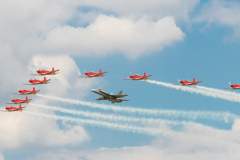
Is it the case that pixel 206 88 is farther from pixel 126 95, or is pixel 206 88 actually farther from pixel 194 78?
pixel 126 95

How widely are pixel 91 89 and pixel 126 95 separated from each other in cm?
1694

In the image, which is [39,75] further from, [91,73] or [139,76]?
[139,76]

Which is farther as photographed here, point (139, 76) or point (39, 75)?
point (39, 75)

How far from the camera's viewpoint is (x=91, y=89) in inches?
6727

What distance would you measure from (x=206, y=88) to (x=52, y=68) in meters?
77.8

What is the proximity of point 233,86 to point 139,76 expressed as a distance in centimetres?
4366

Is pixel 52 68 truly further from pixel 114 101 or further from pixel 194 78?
pixel 194 78

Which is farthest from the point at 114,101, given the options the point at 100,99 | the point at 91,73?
the point at 91,73

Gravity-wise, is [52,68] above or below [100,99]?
above

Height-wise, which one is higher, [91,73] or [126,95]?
[91,73]

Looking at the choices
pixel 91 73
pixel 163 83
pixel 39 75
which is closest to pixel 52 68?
pixel 39 75

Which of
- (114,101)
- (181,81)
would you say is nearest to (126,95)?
(114,101)

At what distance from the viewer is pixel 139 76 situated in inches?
6673

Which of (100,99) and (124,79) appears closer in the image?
(124,79)
